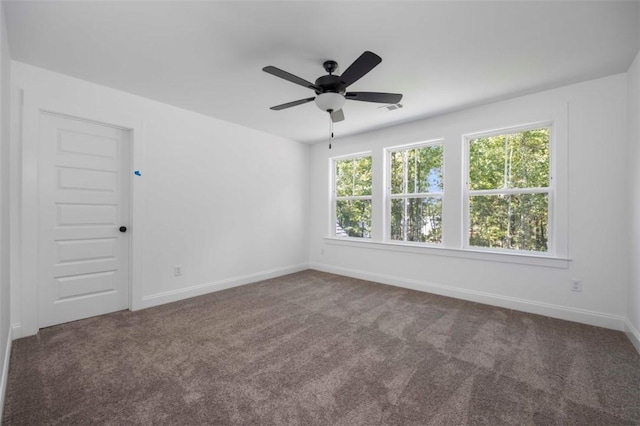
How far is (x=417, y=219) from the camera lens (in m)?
4.41

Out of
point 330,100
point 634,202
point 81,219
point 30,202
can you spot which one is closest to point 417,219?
point 634,202

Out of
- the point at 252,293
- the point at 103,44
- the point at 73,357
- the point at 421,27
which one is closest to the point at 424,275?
the point at 252,293

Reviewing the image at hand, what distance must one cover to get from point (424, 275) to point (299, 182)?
285cm

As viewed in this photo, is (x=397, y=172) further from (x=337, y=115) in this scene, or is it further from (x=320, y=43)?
(x=320, y=43)

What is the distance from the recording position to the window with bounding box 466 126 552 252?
337 cm

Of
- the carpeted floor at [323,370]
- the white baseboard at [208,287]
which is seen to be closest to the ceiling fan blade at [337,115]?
the carpeted floor at [323,370]

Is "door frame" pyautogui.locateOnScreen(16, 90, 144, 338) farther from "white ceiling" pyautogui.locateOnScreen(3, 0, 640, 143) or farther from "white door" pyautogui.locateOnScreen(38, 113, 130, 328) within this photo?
"white ceiling" pyautogui.locateOnScreen(3, 0, 640, 143)

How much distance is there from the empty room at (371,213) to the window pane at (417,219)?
35 millimetres

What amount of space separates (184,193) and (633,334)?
16.6 ft

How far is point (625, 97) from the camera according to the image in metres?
2.81

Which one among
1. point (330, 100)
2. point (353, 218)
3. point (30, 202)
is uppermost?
point (330, 100)

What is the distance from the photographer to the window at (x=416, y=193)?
4195 millimetres

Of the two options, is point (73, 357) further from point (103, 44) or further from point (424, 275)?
point (424, 275)

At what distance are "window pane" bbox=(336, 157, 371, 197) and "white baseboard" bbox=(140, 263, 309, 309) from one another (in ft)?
5.82
